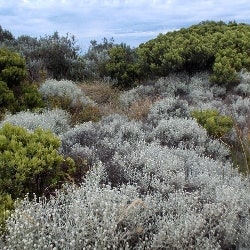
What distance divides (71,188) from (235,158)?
3002 millimetres

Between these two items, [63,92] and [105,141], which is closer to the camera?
[105,141]

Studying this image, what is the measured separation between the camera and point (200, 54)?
458 inches

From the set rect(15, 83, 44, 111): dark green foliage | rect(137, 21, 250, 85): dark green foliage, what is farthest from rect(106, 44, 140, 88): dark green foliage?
rect(15, 83, 44, 111): dark green foliage

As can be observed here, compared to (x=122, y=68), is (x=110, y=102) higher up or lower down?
lower down

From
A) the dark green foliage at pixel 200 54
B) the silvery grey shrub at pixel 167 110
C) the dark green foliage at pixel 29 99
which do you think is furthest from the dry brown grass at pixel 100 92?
the dark green foliage at pixel 29 99

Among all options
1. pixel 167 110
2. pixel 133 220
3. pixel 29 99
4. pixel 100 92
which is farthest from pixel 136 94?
pixel 133 220

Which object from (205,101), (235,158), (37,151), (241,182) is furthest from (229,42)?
(37,151)

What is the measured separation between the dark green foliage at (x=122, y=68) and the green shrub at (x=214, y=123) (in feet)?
15.2

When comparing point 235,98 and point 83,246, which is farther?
point 235,98

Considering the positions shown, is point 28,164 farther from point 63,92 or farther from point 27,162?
point 63,92

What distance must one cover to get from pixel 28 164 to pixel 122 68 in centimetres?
802

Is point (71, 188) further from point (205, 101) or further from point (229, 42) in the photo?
point (229, 42)

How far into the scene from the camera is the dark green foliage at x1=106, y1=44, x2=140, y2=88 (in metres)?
12.1

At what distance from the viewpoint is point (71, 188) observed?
4.49m
